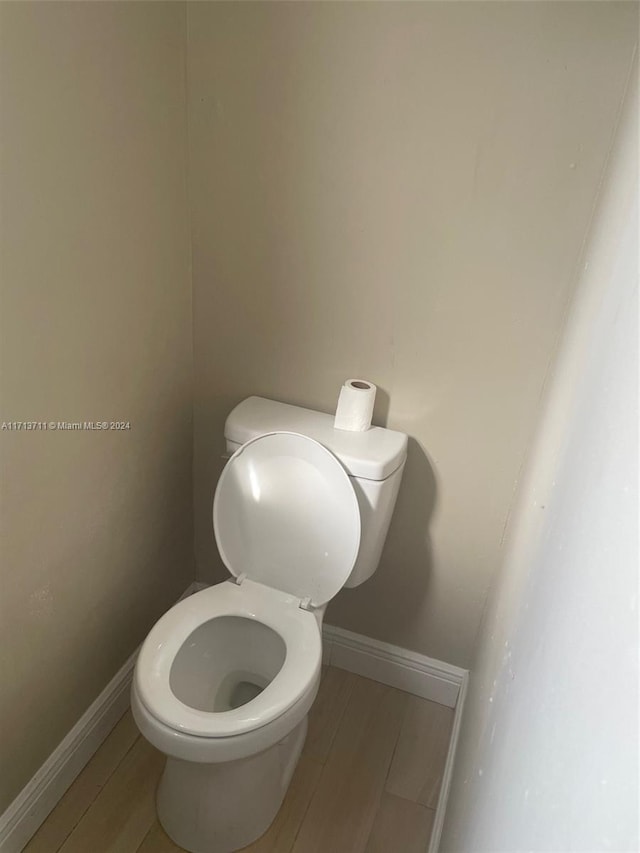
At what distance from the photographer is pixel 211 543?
172 centimetres

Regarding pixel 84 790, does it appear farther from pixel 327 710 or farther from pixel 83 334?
pixel 83 334

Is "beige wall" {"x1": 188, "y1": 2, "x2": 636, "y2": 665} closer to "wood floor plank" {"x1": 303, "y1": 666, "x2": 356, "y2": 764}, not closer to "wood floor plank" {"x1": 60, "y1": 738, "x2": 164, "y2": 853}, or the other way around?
"wood floor plank" {"x1": 303, "y1": 666, "x2": 356, "y2": 764}

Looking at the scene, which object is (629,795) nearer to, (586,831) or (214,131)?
(586,831)

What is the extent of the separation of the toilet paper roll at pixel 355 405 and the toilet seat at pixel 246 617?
410 mm

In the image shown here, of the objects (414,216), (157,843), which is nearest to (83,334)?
(414,216)

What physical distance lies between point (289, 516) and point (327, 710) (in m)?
0.61

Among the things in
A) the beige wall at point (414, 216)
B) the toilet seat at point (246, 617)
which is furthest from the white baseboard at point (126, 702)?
the toilet seat at point (246, 617)

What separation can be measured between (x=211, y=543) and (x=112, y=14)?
4.08 ft

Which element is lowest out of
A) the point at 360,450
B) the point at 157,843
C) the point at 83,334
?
the point at 157,843

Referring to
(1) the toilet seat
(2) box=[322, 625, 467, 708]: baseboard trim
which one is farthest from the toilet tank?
(2) box=[322, 625, 467, 708]: baseboard trim

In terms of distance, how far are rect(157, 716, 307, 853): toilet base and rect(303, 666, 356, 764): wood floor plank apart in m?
0.20

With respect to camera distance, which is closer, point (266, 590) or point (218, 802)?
point (218, 802)

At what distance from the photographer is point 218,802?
4.07ft

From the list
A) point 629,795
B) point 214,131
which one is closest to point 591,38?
point 214,131
